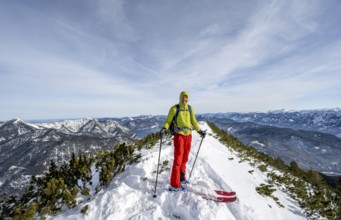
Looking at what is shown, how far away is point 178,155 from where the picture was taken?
23.6 ft

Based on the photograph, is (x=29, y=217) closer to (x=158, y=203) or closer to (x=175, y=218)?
(x=158, y=203)

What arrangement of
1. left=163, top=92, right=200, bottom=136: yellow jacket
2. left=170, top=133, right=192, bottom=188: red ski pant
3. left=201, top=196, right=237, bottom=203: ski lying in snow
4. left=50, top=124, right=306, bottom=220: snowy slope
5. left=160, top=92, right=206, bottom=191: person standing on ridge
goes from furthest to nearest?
left=163, top=92, right=200, bottom=136: yellow jacket, left=160, top=92, right=206, bottom=191: person standing on ridge, left=170, top=133, right=192, bottom=188: red ski pant, left=201, top=196, right=237, bottom=203: ski lying in snow, left=50, top=124, right=306, bottom=220: snowy slope

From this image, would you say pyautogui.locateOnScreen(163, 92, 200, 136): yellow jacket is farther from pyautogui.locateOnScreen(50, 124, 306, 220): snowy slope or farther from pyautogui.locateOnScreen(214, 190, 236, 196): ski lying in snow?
pyautogui.locateOnScreen(214, 190, 236, 196): ski lying in snow

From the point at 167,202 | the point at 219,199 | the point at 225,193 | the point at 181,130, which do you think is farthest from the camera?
the point at 181,130

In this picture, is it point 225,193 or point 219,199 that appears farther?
point 225,193

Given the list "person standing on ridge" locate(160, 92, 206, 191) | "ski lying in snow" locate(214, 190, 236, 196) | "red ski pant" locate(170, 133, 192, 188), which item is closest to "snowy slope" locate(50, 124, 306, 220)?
"ski lying in snow" locate(214, 190, 236, 196)

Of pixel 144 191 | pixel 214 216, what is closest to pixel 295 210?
pixel 214 216

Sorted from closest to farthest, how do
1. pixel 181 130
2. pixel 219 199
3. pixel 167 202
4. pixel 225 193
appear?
1. pixel 167 202
2. pixel 219 199
3. pixel 225 193
4. pixel 181 130

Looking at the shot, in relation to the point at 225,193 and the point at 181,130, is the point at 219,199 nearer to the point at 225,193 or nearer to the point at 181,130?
the point at 225,193

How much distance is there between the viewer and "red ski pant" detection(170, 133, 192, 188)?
697 centimetres

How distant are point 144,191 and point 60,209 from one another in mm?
2575

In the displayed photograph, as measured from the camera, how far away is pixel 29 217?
4.94 m

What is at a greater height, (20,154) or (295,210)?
(295,210)

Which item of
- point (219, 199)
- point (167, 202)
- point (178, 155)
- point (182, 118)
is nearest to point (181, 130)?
point (182, 118)
